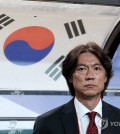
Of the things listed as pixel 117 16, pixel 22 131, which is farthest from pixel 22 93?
pixel 117 16

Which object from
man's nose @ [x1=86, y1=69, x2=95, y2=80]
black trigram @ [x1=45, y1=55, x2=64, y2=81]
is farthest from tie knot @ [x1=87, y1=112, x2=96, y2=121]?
black trigram @ [x1=45, y1=55, x2=64, y2=81]

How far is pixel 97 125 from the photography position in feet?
4.13

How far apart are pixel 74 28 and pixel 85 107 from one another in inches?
49.0

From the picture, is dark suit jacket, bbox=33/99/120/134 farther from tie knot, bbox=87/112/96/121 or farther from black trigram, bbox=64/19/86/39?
black trigram, bbox=64/19/86/39

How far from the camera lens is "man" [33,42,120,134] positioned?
1.23 m

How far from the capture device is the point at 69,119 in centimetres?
125

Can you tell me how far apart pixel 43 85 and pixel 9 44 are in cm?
38

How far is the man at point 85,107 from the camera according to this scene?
123 cm

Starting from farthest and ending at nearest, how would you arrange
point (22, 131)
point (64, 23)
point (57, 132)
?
point (64, 23), point (22, 131), point (57, 132)

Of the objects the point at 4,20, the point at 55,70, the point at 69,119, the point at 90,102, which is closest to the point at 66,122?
the point at 69,119

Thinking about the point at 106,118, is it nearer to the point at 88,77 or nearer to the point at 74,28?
the point at 88,77

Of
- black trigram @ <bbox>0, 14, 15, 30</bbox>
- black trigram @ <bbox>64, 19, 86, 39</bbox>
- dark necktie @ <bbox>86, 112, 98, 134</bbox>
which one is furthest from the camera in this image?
black trigram @ <bbox>64, 19, 86, 39</bbox>

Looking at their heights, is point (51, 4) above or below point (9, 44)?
above

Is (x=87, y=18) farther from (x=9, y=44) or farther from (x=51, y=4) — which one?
(x=9, y=44)
